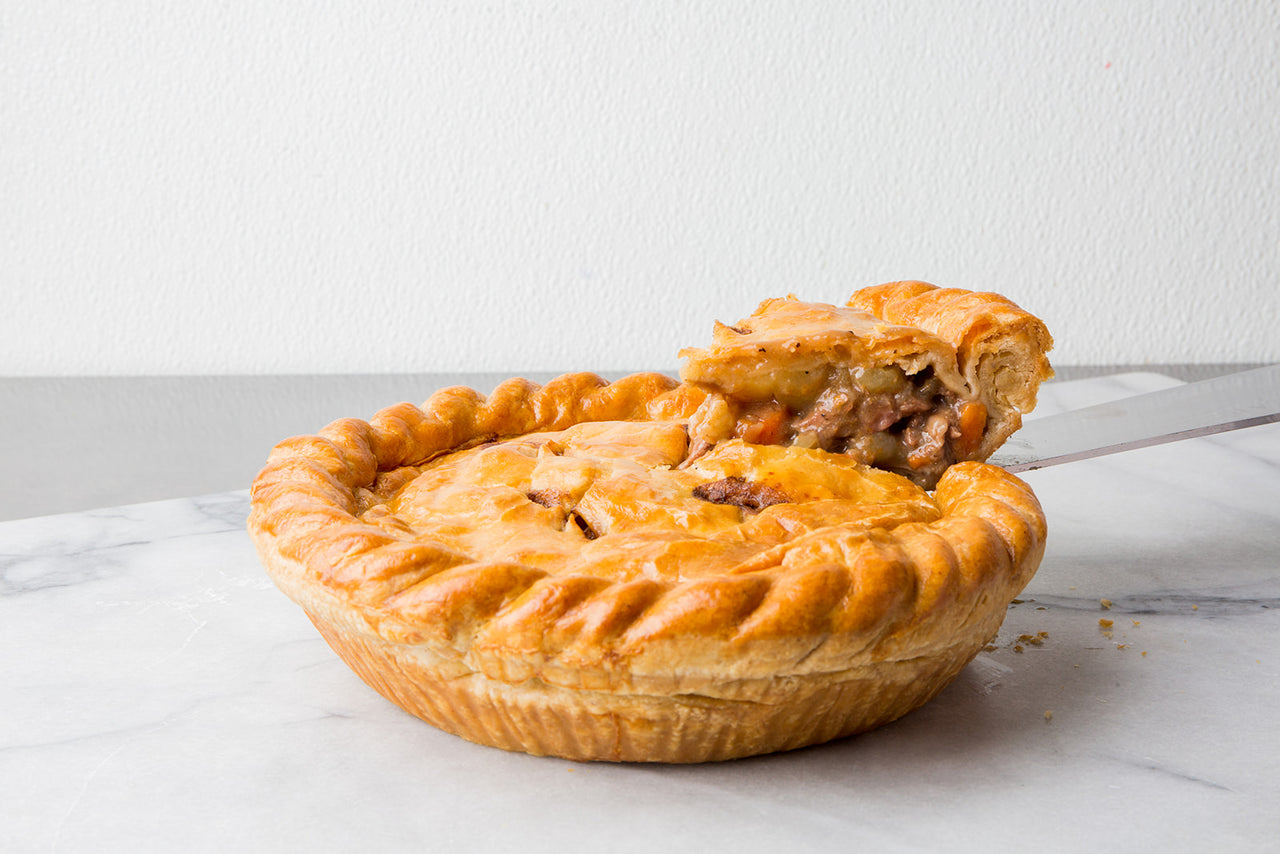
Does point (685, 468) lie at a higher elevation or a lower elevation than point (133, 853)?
higher

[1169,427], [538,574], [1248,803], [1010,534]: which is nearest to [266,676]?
[538,574]

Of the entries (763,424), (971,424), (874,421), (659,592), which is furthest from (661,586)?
(971,424)

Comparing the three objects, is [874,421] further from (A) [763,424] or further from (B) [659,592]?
(B) [659,592]

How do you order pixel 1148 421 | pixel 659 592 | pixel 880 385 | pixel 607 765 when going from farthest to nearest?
pixel 1148 421, pixel 880 385, pixel 607 765, pixel 659 592

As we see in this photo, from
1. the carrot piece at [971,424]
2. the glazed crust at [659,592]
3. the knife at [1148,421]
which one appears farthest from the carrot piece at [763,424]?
the knife at [1148,421]

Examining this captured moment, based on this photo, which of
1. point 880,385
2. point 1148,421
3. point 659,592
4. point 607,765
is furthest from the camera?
point 1148,421

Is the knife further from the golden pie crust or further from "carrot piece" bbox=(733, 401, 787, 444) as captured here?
"carrot piece" bbox=(733, 401, 787, 444)

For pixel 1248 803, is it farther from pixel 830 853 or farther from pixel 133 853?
pixel 133 853
